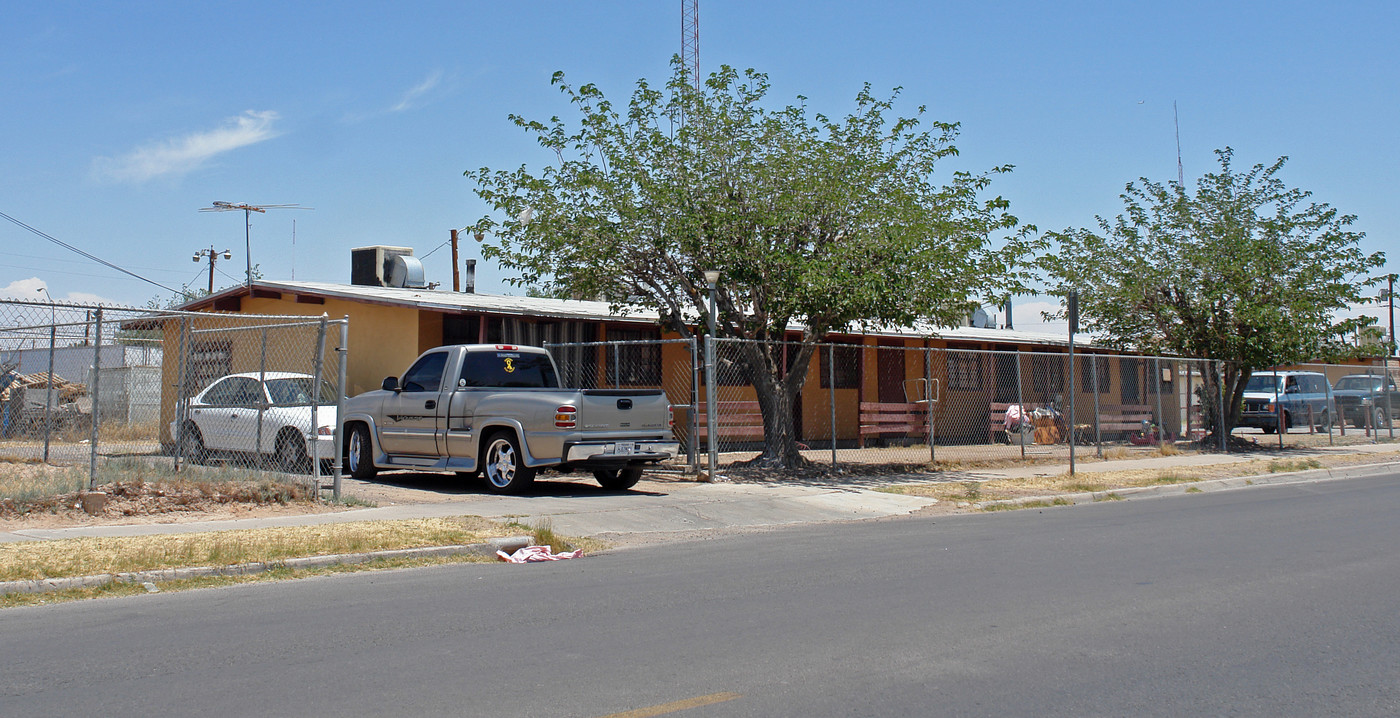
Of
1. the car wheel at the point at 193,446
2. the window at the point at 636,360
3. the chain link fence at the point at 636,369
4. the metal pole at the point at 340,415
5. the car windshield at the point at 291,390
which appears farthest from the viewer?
the window at the point at 636,360

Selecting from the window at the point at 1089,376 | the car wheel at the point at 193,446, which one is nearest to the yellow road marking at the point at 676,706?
the car wheel at the point at 193,446

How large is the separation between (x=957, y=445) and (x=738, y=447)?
6384mm

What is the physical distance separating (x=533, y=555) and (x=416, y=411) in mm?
5440

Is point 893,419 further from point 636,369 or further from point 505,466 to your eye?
point 505,466

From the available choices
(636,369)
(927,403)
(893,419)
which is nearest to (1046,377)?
(927,403)

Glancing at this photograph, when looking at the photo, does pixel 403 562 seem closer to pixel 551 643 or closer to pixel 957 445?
pixel 551 643

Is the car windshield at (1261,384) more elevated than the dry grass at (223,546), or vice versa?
the car windshield at (1261,384)

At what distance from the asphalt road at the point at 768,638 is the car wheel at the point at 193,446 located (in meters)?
5.94

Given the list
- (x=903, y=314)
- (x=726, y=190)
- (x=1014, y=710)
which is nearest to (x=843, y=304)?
(x=903, y=314)

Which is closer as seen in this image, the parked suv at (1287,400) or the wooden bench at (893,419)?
the wooden bench at (893,419)

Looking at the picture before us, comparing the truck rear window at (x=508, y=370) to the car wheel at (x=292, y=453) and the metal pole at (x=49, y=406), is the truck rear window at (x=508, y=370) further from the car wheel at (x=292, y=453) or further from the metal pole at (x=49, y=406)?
the metal pole at (x=49, y=406)

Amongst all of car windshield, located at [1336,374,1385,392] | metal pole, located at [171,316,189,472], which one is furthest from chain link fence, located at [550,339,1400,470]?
metal pole, located at [171,316,189,472]

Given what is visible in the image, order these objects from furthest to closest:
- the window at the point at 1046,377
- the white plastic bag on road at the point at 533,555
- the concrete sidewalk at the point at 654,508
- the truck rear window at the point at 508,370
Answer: the window at the point at 1046,377 < the truck rear window at the point at 508,370 < the concrete sidewalk at the point at 654,508 < the white plastic bag on road at the point at 533,555

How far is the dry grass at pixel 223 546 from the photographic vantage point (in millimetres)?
7883
